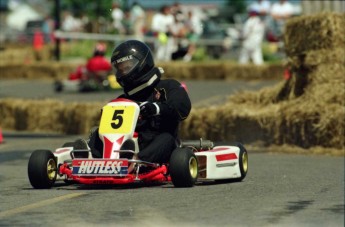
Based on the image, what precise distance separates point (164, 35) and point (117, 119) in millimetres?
20382

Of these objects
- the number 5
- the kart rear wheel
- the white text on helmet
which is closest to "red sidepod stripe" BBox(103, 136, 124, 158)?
the number 5

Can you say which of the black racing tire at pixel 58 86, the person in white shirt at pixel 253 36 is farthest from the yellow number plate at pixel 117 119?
the person in white shirt at pixel 253 36

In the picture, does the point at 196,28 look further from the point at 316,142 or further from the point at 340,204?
the point at 340,204

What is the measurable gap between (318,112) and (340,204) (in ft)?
15.8

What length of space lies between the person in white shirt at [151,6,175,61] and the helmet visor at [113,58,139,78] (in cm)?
1929

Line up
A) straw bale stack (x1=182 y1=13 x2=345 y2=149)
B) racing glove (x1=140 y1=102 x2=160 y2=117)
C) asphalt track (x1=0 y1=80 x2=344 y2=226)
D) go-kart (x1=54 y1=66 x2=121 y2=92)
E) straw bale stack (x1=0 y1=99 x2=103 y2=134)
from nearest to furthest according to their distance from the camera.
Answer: asphalt track (x1=0 y1=80 x2=344 y2=226) → racing glove (x1=140 y1=102 x2=160 y2=117) → straw bale stack (x1=182 y1=13 x2=345 y2=149) → straw bale stack (x1=0 y1=99 x2=103 y2=134) → go-kart (x1=54 y1=66 x2=121 y2=92)

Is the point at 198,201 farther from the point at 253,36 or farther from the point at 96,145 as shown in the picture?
the point at 253,36

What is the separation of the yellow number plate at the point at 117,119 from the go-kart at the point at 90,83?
1426cm

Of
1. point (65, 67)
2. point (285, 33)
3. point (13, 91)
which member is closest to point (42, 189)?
point (285, 33)

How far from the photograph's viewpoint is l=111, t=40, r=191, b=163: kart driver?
9.90 m

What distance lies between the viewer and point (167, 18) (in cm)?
3050

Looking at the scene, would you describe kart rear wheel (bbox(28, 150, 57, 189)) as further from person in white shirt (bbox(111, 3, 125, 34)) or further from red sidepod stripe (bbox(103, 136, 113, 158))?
person in white shirt (bbox(111, 3, 125, 34))

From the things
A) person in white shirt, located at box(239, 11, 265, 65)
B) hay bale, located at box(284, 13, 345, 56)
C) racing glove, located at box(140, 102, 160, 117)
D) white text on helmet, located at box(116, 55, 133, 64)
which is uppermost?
white text on helmet, located at box(116, 55, 133, 64)

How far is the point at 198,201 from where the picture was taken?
28.2 feet
